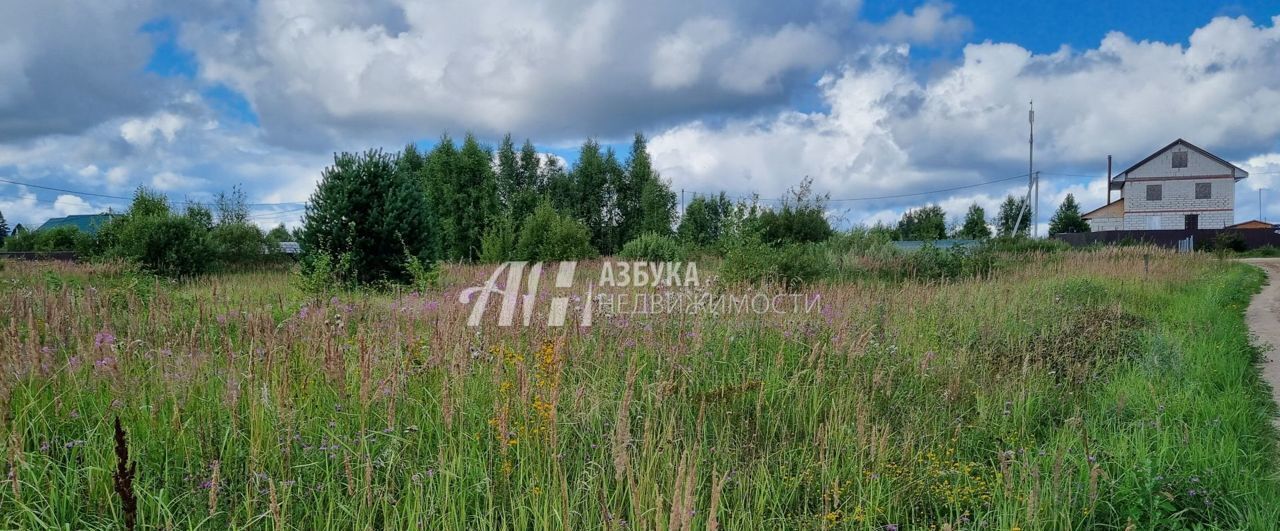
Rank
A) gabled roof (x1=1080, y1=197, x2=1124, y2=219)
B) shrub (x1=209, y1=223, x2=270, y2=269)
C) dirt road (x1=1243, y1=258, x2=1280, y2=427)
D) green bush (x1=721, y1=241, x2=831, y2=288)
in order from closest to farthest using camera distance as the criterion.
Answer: dirt road (x1=1243, y1=258, x2=1280, y2=427) → green bush (x1=721, y1=241, x2=831, y2=288) → shrub (x1=209, y1=223, x2=270, y2=269) → gabled roof (x1=1080, y1=197, x2=1124, y2=219)

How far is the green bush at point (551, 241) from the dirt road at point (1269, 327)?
1506 cm

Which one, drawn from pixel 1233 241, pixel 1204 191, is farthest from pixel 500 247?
pixel 1204 191

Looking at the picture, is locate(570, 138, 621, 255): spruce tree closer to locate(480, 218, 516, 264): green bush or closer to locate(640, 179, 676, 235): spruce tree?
locate(640, 179, 676, 235): spruce tree

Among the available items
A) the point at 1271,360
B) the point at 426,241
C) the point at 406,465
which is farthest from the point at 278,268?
the point at 1271,360

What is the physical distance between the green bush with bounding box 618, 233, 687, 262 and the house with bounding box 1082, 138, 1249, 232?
126ft

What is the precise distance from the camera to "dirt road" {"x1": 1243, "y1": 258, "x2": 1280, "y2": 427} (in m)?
5.30

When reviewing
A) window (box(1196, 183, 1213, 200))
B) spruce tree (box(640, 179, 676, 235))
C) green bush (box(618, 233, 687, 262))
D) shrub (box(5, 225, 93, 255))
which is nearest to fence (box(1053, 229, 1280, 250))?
window (box(1196, 183, 1213, 200))

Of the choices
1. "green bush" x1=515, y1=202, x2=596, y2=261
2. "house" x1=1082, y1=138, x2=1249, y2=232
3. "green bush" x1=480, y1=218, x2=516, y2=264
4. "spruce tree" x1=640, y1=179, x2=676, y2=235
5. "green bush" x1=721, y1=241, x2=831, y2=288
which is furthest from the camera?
"house" x1=1082, y1=138, x2=1249, y2=232

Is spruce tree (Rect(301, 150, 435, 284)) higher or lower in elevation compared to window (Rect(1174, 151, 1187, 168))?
lower

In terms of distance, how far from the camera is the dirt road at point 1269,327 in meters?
5.30

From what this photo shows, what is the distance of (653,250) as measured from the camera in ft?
59.1

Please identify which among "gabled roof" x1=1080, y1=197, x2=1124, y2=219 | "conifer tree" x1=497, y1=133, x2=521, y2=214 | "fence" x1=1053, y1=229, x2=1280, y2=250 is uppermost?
"conifer tree" x1=497, y1=133, x2=521, y2=214

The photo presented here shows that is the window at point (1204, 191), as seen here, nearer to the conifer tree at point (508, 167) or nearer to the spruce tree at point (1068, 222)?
the spruce tree at point (1068, 222)

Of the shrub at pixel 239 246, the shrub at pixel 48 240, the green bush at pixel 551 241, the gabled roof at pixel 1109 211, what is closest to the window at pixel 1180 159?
the gabled roof at pixel 1109 211
